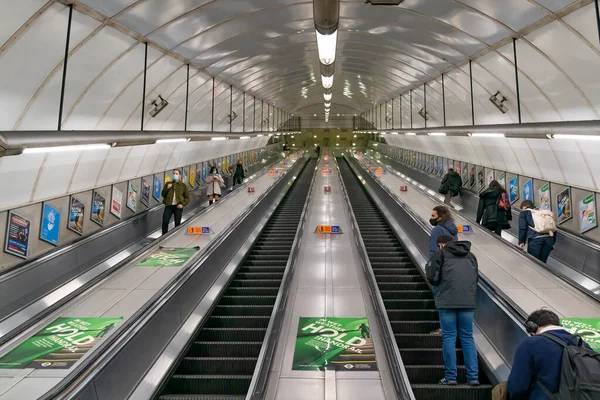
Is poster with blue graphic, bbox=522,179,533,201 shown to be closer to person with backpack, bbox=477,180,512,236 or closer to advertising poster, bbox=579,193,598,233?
advertising poster, bbox=579,193,598,233

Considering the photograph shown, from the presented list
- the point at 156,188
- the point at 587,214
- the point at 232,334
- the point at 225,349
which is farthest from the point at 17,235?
the point at 587,214

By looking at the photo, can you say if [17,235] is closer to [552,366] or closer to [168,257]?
[168,257]

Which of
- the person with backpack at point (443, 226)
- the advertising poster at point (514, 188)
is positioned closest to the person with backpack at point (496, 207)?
the advertising poster at point (514, 188)

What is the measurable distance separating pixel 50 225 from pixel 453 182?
1254 centimetres

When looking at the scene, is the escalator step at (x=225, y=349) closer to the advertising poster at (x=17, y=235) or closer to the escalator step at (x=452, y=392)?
the escalator step at (x=452, y=392)

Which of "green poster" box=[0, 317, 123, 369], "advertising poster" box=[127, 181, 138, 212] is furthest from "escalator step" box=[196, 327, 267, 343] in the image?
"advertising poster" box=[127, 181, 138, 212]

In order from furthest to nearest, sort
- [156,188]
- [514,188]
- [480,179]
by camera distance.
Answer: [480,179], [156,188], [514,188]

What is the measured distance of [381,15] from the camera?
327 inches

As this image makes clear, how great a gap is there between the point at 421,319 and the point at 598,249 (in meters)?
4.40

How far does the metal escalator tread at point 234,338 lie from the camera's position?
407 centimetres

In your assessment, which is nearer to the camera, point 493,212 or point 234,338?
point 234,338

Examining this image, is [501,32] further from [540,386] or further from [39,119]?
[39,119]

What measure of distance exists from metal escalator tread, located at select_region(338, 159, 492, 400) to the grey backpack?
1.57m

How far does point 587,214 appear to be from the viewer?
810 cm
